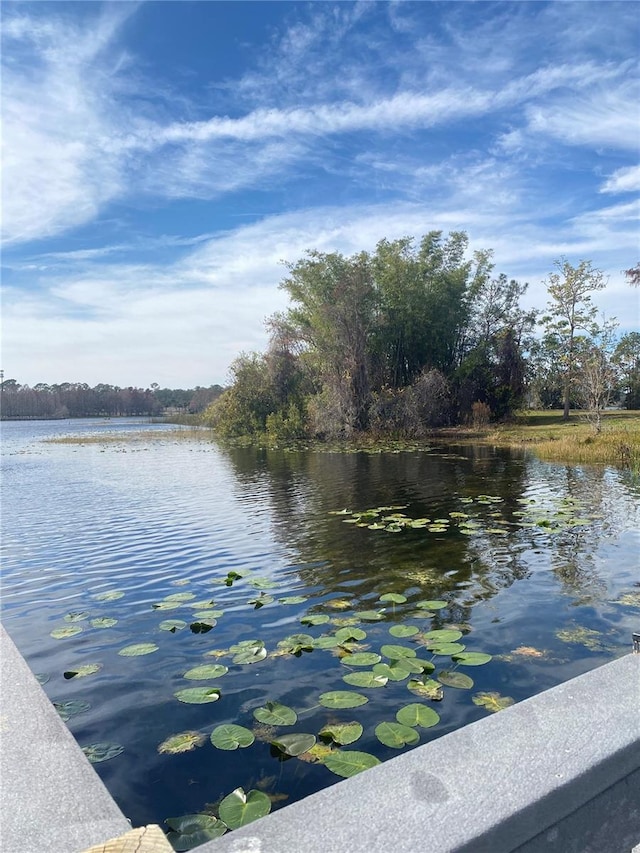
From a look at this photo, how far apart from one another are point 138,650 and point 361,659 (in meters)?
1.58

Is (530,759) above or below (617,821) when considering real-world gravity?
above

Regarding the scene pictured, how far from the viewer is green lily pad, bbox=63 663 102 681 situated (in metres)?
3.76

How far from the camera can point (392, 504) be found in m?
9.13

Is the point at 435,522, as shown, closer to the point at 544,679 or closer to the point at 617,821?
the point at 544,679

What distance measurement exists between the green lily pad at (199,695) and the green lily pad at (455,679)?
4.29 ft

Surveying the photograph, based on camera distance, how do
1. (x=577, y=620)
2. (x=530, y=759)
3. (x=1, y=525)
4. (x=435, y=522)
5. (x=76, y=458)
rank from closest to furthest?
(x=530, y=759), (x=577, y=620), (x=435, y=522), (x=1, y=525), (x=76, y=458)

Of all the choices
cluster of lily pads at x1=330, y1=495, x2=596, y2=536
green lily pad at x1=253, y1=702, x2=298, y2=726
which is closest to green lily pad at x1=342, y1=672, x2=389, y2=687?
green lily pad at x1=253, y1=702, x2=298, y2=726

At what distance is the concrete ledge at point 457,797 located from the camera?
1.31 metres

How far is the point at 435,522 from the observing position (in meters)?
7.65

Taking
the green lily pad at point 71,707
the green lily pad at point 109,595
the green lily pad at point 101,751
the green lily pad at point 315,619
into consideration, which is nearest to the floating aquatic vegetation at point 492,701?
the green lily pad at point 315,619

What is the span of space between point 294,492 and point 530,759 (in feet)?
30.7

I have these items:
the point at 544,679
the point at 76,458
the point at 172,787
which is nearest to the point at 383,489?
the point at 544,679

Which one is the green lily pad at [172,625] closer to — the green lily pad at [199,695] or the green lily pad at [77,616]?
the green lily pad at [77,616]

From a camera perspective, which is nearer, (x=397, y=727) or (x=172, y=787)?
(x=172, y=787)
